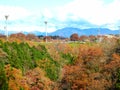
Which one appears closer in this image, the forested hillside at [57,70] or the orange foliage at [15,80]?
the orange foliage at [15,80]

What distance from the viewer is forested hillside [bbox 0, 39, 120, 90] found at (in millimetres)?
82375

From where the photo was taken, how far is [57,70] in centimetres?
10225

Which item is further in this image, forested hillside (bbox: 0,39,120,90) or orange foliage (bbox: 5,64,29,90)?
forested hillside (bbox: 0,39,120,90)

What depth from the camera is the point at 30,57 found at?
106 m

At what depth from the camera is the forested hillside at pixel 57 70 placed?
3243 inches

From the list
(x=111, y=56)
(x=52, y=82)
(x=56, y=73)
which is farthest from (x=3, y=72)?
(x=111, y=56)

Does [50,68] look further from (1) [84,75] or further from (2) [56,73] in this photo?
(1) [84,75]

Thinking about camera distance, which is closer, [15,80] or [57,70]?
[15,80]

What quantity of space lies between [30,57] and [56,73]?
31.9 feet

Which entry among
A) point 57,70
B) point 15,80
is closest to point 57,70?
point 57,70

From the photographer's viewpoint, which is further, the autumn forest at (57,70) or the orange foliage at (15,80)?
the autumn forest at (57,70)

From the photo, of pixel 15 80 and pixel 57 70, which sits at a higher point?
pixel 15 80

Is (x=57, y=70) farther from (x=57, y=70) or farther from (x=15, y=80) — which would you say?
(x=15, y=80)

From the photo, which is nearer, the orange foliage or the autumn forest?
the orange foliage
